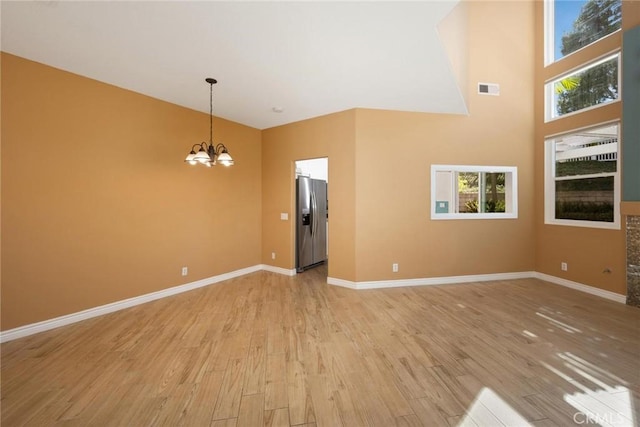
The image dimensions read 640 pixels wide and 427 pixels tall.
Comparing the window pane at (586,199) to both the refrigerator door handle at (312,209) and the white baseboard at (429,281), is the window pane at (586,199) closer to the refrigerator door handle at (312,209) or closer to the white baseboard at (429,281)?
Result: the white baseboard at (429,281)

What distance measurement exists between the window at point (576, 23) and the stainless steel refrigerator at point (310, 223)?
4.89 m

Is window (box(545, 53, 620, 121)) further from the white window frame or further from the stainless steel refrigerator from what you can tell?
the stainless steel refrigerator

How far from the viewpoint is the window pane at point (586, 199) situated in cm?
365

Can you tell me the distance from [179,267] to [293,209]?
2186mm

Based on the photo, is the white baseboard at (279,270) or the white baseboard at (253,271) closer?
the white baseboard at (253,271)

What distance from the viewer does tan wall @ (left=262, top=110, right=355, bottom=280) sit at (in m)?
4.14

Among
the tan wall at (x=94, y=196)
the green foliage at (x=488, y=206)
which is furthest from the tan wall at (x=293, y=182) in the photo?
the green foliage at (x=488, y=206)

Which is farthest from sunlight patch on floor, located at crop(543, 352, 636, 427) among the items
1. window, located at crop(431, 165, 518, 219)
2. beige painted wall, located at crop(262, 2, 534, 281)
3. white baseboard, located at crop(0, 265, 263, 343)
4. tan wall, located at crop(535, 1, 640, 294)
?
white baseboard, located at crop(0, 265, 263, 343)

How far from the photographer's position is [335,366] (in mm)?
2080

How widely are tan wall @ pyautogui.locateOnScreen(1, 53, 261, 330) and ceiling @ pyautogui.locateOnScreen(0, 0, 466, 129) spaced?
366 mm

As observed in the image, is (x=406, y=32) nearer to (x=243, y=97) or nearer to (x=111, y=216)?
(x=243, y=97)

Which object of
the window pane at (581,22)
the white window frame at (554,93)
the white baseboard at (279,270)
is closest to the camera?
the white window frame at (554,93)

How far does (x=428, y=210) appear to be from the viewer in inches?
166

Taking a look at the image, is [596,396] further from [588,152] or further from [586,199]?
[588,152]
